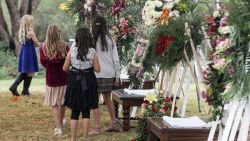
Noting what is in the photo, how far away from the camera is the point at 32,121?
10297 millimetres

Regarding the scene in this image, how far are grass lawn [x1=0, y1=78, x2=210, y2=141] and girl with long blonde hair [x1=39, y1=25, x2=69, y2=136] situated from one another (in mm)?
413

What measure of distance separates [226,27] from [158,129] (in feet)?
6.02

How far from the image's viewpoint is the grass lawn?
28.6 ft

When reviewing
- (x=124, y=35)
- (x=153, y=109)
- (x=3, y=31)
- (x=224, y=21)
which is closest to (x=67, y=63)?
(x=153, y=109)

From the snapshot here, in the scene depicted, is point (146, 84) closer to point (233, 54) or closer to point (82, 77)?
point (82, 77)

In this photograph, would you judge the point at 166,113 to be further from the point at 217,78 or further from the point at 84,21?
the point at 84,21

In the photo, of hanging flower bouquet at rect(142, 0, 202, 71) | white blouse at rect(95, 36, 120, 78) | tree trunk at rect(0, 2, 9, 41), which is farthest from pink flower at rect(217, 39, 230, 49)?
→ tree trunk at rect(0, 2, 9, 41)

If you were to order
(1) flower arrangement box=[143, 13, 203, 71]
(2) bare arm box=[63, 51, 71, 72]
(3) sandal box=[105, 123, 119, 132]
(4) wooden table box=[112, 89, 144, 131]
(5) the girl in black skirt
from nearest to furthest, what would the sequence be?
(1) flower arrangement box=[143, 13, 203, 71], (5) the girl in black skirt, (2) bare arm box=[63, 51, 71, 72], (4) wooden table box=[112, 89, 144, 131], (3) sandal box=[105, 123, 119, 132]

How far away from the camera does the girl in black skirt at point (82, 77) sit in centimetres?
786

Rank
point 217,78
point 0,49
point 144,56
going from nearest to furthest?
1. point 217,78
2. point 144,56
3. point 0,49

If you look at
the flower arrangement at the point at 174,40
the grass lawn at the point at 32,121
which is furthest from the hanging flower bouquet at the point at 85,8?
the flower arrangement at the point at 174,40

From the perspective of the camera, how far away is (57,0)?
33.1 meters

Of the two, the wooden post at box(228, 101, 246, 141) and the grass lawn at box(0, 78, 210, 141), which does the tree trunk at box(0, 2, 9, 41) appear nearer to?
the grass lawn at box(0, 78, 210, 141)

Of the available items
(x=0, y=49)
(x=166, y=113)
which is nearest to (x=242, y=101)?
(x=166, y=113)
